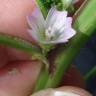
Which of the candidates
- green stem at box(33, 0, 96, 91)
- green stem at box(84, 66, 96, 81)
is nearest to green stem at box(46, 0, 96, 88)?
green stem at box(33, 0, 96, 91)

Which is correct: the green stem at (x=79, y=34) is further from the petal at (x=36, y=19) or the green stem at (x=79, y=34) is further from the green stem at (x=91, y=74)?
the green stem at (x=91, y=74)

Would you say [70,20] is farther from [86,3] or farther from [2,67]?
[2,67]

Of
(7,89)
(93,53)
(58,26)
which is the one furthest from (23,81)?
(93,53)

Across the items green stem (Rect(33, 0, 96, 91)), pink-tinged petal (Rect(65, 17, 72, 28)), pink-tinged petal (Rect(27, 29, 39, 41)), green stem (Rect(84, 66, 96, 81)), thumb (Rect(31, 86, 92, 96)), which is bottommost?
green stem (Rect(84, 66, 96, 81))

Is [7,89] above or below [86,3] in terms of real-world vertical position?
below

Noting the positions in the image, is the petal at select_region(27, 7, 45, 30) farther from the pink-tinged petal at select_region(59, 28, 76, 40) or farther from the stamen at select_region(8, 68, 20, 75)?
the stamen at select_region(8, 68, 20, 75)

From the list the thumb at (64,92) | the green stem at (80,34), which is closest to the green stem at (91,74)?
the thumb at (64,92)
